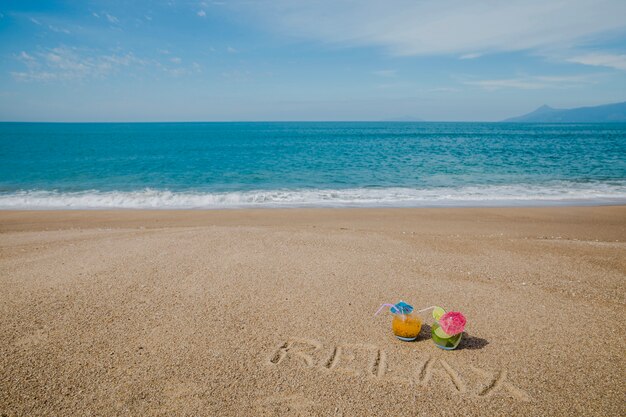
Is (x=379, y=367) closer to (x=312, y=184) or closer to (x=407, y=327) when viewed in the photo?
(x=407, y=327)

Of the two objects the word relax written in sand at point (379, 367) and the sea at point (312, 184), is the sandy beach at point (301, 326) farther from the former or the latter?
the sea at point (312, 184)

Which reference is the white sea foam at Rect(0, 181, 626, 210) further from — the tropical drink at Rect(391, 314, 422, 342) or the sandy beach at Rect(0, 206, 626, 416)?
the tropical drink at Rect(391, 314, 422, 342)

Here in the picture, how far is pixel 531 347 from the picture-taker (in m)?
3.93

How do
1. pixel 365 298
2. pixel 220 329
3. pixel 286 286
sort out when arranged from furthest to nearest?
pixel 286 286 < pixel 365 298 < pixel 220 329

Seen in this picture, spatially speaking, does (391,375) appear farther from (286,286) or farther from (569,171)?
(569,171)

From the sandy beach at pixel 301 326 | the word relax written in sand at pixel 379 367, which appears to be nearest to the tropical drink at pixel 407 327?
the sandy beach at pixel 301 326

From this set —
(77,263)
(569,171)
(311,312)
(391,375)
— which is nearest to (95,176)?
(77,263)

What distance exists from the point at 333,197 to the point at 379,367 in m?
12.9

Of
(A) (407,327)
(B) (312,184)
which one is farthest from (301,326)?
(B) (312,184)

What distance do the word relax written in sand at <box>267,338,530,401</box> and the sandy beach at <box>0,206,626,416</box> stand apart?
0.06 feet

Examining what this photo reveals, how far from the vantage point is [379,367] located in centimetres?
359

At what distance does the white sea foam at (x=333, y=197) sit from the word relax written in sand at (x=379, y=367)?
Result: 10.9 meters

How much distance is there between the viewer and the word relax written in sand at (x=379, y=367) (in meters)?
3.30

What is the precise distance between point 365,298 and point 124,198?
48.3ft
